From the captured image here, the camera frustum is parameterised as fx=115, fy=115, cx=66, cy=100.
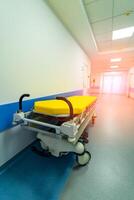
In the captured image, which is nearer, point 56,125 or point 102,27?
point 56,125

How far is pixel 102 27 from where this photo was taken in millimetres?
3158

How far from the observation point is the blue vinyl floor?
110 cm

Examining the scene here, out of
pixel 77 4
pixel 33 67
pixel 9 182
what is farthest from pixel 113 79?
pixel 9 182

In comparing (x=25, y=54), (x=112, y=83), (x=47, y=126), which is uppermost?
(x=25, y=54)

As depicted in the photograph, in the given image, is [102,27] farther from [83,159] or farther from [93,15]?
[83,159]

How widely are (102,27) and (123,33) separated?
2.81 ft

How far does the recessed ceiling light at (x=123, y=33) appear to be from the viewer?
3285 mm

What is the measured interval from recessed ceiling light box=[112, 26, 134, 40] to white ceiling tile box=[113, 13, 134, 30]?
9.1 inches

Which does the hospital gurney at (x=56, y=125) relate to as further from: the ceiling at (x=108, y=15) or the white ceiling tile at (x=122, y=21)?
the white ceiling tile at (x=122, y=21)

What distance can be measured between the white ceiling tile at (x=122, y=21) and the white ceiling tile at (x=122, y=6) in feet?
0.74

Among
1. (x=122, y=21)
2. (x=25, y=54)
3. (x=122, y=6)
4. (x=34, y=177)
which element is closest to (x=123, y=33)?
(x=122, y=21)

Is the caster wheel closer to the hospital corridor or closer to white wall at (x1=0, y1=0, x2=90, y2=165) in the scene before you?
the hospital corridor

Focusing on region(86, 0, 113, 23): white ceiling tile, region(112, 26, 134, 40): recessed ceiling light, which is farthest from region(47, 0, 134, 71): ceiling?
region(112, 26, 134, 40): recessed ceiling light

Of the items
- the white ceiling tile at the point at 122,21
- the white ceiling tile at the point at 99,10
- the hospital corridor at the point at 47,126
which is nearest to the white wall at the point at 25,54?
the hospital corridor at the point at 47,126
